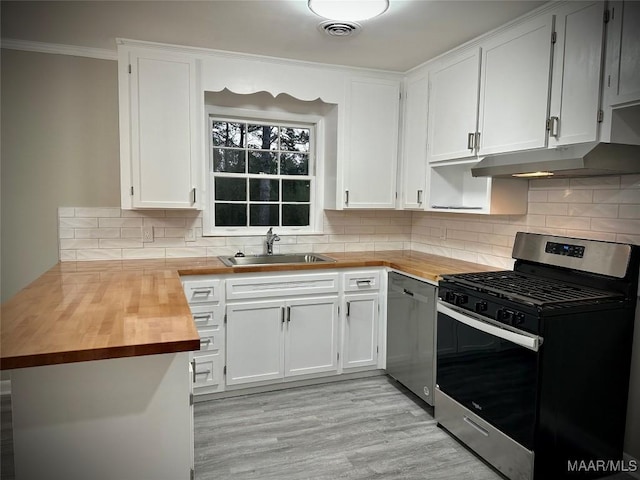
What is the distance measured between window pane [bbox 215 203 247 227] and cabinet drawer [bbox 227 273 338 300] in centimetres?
79

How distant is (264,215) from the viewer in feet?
12.1

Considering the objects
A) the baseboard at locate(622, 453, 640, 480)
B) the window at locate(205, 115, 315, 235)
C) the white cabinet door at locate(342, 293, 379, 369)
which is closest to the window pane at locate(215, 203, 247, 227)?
the window at locate(205, 115, 315, 235)

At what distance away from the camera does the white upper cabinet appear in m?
2.89

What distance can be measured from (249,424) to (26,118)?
251 centimetres

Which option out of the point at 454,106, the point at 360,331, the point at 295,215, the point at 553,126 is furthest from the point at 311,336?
the point at 553,126

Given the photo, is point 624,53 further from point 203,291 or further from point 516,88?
point 203,291

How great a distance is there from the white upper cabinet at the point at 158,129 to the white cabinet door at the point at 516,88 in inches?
75.5

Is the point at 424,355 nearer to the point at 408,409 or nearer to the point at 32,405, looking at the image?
the point at 408,409

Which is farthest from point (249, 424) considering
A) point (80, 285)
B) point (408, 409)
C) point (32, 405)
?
point (32, 405)

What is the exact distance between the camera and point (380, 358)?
3336 millimetres

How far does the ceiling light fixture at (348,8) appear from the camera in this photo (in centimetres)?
211

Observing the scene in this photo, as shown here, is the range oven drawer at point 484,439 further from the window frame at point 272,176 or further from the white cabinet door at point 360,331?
the window frame at point 272,176

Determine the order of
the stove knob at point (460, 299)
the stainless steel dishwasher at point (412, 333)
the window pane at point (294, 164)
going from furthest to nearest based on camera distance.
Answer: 1. the window pane at point (294, 164)
2. the stainless steel dishwasher at point (412, 333)
3. the stove knob at point (460, 299)

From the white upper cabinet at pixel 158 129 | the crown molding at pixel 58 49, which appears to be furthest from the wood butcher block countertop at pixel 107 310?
the crown molding at pixel 58 49
